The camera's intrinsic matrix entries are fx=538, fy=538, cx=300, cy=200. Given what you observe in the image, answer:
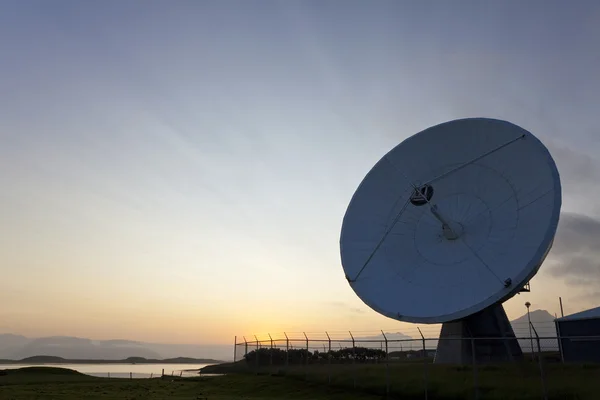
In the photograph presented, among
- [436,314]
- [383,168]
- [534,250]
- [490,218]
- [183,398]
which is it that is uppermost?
[383,168]

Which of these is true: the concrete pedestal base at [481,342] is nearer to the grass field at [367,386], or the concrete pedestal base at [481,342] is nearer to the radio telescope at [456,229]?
the radio telescope at [456,229]

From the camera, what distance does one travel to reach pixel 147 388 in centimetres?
3462

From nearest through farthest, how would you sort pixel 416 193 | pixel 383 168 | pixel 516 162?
pixel 516 162 → pixel 416 193 → pixel 383 168

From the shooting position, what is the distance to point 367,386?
89.6 feet

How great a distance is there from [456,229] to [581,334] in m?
15.3

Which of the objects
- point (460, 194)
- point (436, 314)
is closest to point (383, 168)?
point (460, 194)

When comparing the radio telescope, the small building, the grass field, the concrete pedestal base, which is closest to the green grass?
the grass field

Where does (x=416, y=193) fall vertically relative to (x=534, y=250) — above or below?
above

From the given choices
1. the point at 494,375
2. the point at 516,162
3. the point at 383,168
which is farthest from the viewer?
the point at 383,168

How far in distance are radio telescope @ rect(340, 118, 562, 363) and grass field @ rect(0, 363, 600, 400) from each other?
246cm

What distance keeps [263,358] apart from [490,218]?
26828 mm

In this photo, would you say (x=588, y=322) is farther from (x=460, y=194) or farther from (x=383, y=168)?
(x=383, y=168)

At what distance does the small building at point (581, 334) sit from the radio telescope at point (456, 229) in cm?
837

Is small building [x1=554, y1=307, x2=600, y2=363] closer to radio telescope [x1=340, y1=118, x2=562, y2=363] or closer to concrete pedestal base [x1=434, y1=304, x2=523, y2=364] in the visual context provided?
concrete pedestal base [x1=434, y1=304, x2=523, y2=364]
